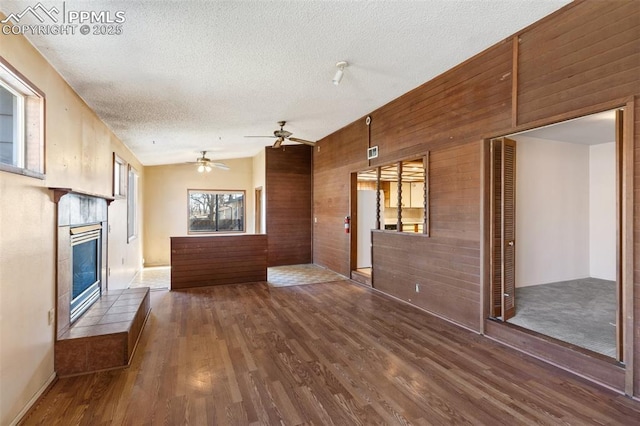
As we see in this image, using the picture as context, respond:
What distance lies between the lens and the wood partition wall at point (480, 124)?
87.8 inches

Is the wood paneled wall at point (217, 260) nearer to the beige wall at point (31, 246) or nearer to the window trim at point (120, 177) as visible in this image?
the window trim at point (120, 177)

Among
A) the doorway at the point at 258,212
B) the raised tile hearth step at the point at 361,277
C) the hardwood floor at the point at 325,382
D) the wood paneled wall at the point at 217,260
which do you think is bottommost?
the hardwood floor at the point at 325,382

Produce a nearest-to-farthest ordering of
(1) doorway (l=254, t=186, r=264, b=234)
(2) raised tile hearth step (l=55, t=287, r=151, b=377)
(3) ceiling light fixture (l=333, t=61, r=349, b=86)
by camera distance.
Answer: (2) raised tile hearth step (l=55, t=287, r=151, b=377) < (3) ceiling light fixture (l=333, t=61, r=349, b=86) < (1) doorway (l=254, t=186, r=264, b=234)

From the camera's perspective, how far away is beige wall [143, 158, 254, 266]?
8.52 m

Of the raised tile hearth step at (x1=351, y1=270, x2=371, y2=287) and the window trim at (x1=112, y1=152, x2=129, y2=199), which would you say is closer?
the window trim at (x1=112, y1=152, x2=129, y2=199)

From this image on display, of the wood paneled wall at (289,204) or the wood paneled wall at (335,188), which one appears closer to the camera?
the wood paneled wall at (335,188)

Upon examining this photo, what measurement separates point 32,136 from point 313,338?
3043 millimetres

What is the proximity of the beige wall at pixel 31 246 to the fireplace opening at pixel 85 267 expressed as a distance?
502 millimetres

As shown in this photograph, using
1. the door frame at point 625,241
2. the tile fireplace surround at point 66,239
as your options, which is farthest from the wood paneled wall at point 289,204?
the door frame at point 625,241

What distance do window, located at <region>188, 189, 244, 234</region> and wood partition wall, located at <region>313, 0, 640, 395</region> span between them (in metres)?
4.98

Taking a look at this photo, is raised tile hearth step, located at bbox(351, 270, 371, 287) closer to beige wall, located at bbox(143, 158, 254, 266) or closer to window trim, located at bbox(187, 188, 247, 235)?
window trim, located at bbox(187, 188, 247, 235)

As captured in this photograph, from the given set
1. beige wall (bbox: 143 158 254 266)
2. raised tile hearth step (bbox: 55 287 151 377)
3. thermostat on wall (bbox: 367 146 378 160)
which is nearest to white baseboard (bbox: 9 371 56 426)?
raised tile hearth step (bbox: 55 287 151 377)

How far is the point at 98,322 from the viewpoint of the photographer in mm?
2914

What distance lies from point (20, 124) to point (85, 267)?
1789 mm
